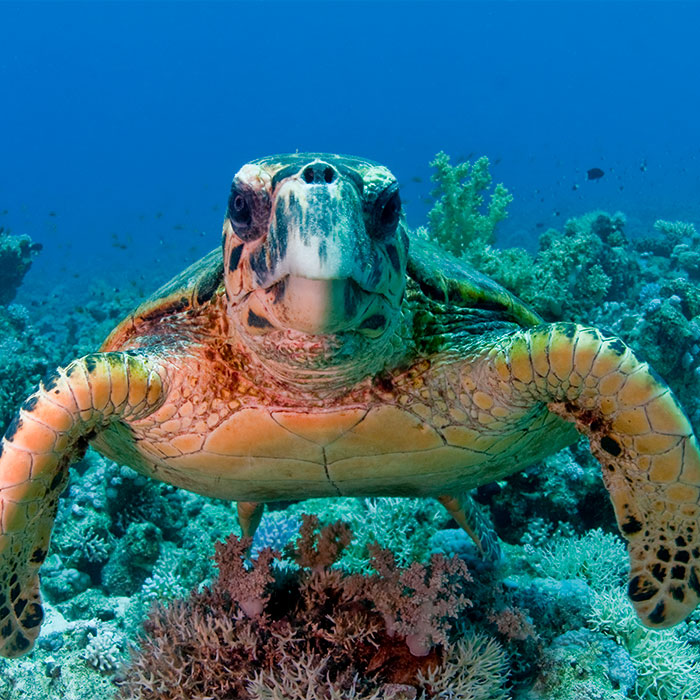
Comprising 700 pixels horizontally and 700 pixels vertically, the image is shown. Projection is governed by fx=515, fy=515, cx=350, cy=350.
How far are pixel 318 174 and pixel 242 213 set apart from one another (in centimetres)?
31

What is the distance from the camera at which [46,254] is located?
146 ft

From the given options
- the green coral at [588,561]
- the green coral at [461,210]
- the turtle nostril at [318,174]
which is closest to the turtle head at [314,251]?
the turtle nostril at [318,174]

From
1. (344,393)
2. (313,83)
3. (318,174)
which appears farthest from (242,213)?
(313,83)

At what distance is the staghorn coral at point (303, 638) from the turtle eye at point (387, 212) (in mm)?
1468

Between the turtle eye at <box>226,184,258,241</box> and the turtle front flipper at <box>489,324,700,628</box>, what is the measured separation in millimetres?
1091

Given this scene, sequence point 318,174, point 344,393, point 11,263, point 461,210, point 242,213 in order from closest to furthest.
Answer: point 318,174 → point 242,213 → point 344,393 → point 461,210 → point 11,263

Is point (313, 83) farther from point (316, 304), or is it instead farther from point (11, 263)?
point (316, 304)

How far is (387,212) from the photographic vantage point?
1.66 m

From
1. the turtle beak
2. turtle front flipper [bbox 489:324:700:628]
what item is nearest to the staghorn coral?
turtle front flipper [bbox 489:324:700:628]

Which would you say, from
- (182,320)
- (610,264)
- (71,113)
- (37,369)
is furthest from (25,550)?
(71,113)

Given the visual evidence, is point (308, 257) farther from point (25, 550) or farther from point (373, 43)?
point (373, 43)

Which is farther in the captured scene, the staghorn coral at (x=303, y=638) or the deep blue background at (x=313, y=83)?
the deep blue background at (x=313, y=83)

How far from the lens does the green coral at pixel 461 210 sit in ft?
26.7

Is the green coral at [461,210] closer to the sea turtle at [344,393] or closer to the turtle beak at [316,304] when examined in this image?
the sea turtle at [344,393]
